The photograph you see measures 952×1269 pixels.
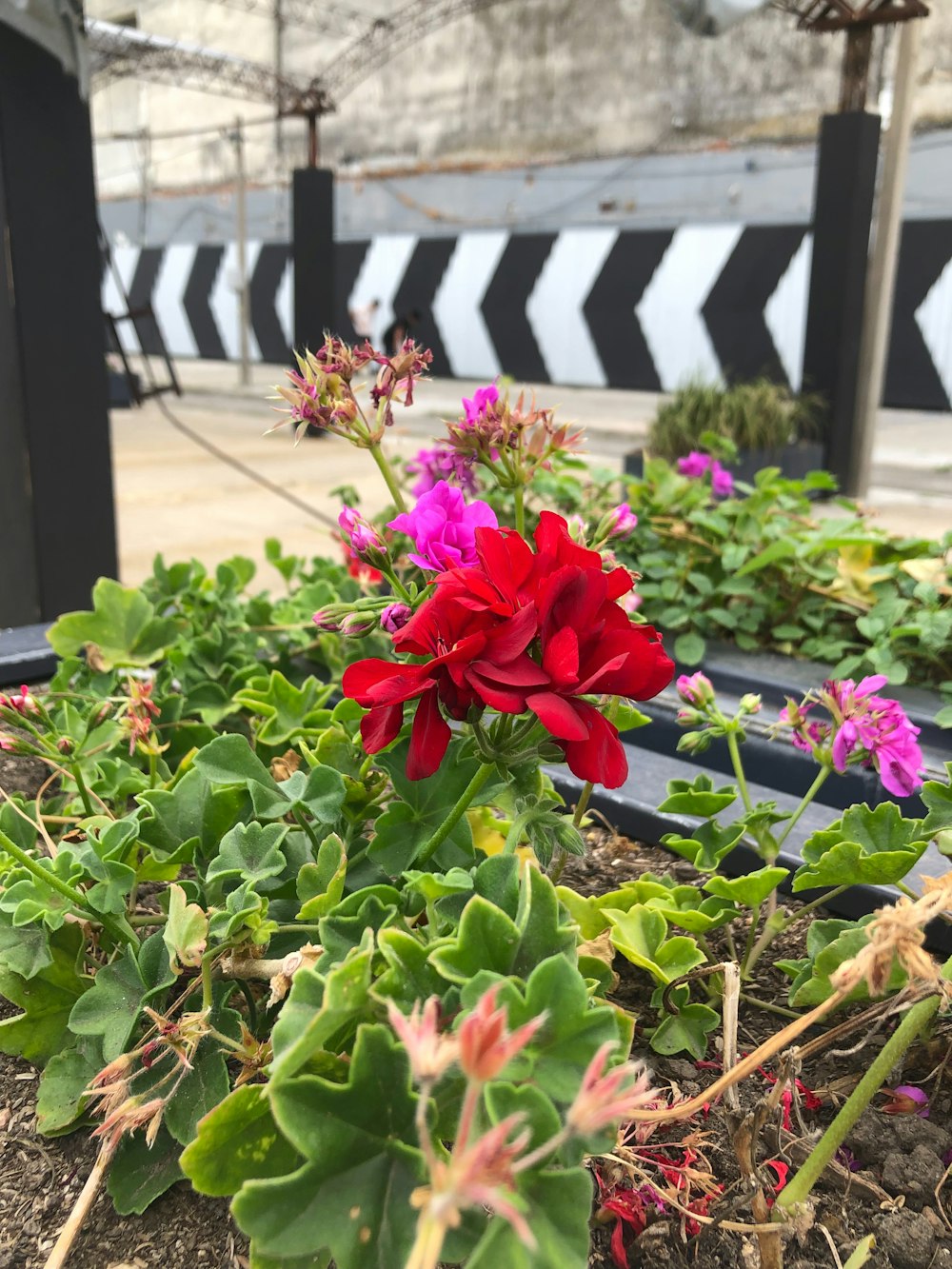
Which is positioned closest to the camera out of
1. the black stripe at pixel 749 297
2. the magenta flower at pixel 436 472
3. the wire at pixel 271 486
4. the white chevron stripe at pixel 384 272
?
the magenta flower at pixel 436 472

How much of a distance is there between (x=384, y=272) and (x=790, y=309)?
457 centimetres

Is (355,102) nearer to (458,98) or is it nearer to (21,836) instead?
(458,98)

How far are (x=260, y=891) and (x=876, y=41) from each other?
9.86 m

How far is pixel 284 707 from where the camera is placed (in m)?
1.05

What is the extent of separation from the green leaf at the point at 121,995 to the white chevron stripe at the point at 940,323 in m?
8.42

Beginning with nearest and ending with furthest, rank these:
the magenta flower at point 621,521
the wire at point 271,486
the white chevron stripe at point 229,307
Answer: the magenta flower at point 621,521, the wire at point 271,486, the white chevron stripe at point 229,307

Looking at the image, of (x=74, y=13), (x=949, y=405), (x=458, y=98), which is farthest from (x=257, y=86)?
(x=74, y=13)

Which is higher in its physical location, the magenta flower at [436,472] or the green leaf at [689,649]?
the magenta flower at [436,472]

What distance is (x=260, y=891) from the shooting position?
74 cm

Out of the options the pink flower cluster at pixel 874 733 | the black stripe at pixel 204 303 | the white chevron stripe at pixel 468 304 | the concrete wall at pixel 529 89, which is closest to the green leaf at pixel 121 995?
the pink flower cluster at pixel 874 733

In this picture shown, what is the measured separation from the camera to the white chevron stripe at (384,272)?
11.1 meters

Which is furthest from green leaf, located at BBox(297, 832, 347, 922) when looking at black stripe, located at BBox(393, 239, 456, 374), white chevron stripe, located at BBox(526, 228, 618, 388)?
black stripe, located at BBox(393, 239, 456, 374)

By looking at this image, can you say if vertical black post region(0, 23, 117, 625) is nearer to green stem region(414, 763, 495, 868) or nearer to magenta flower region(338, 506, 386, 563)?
magenta flower region(338, 506, 386, 563)

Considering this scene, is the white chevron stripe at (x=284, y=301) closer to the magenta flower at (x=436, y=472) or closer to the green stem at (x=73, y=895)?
the magenta flower at (x=436, y=472)
